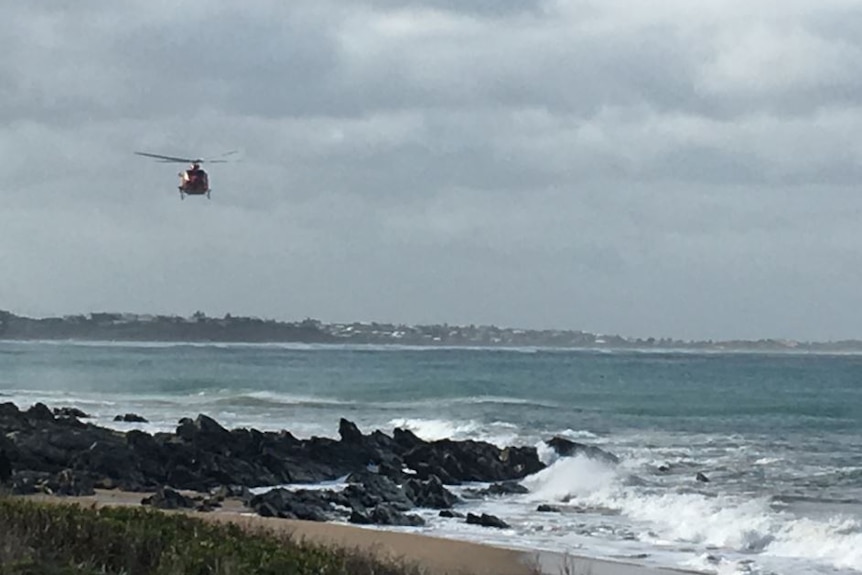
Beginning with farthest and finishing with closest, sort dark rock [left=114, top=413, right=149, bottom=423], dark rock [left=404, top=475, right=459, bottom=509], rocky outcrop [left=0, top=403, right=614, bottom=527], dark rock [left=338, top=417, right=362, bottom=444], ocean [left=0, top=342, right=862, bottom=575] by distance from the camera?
dark rock [left=114, top=413, right=149, bottom=423], dark rock [left=338, top=417, right=362, bottom=444], dark rock [left=404, top=475, right=459, bottom=509], rocky outcrop [left=0, top=403, right=614, bottom=527], ocean [left=0, top=342, right=862, bottom=575]

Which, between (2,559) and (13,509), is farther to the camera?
(13,509)

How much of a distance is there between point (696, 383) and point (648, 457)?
1826 inches

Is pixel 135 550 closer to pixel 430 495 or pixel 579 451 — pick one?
pixel 430 495

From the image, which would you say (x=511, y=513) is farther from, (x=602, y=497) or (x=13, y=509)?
(x=13, y=509)

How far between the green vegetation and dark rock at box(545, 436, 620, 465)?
75.7 ft

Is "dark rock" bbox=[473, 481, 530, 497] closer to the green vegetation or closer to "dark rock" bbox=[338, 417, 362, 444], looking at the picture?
"dark rock" bbox=[338, 417, 362, 444]

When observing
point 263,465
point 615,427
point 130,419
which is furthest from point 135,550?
point 615,427

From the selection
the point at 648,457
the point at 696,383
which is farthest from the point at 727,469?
the point at 696,383

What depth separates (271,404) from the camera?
57.0 metres

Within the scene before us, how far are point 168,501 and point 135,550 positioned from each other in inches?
522

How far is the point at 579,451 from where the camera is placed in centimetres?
3359

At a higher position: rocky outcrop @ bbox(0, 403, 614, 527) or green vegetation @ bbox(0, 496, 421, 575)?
green vegetation @ bbox(0, 496, 421, 575)

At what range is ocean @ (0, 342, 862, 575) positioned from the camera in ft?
71.2

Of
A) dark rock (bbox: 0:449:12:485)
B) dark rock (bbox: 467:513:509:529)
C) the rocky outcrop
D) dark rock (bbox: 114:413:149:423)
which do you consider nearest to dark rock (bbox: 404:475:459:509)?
the rocky outcrop
